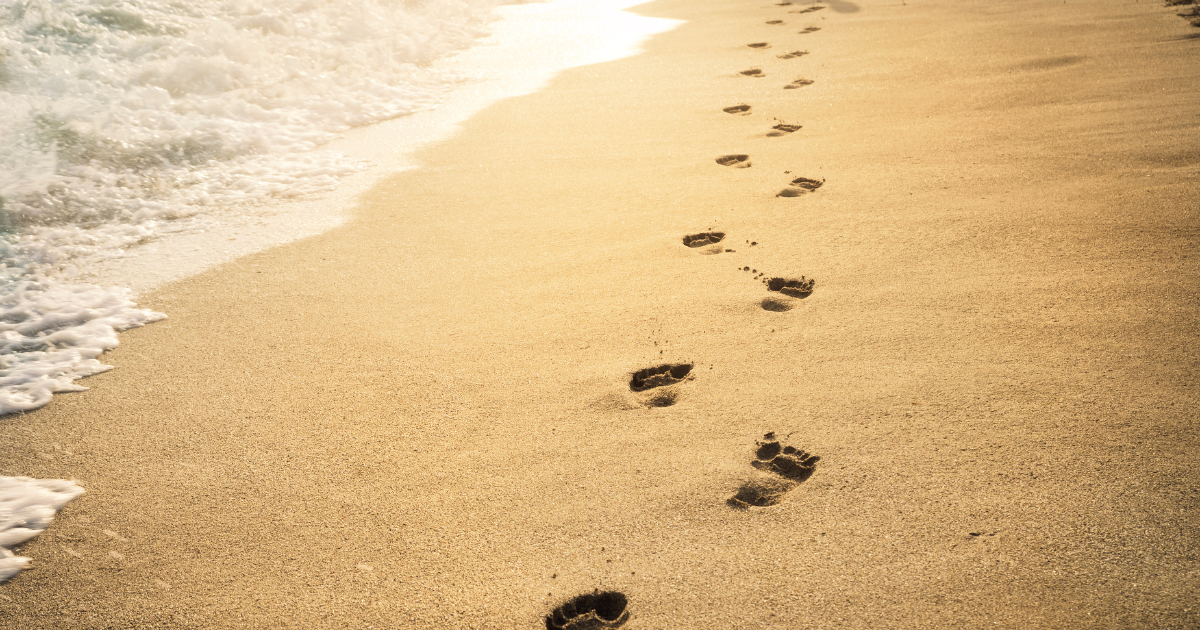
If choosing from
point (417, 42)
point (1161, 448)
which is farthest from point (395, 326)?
point (417, 42)

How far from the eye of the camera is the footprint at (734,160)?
3346 mm

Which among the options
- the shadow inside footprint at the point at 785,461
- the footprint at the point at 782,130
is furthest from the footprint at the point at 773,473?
the footprint at the point at 782,130

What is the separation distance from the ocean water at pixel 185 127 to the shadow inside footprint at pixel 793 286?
6.02 feet

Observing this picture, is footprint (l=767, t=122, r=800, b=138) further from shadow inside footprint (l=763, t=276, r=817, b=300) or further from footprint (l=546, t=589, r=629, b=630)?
footprint (l=546, t=589, r=629, b=630)

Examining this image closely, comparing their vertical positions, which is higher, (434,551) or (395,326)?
(395,326)

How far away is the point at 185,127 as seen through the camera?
419 centimetres

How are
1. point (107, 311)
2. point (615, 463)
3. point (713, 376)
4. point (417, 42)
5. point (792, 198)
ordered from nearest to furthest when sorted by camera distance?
point (615, 463), point (713, 376), point (107, 311), point (792, 198), point (417, 42)

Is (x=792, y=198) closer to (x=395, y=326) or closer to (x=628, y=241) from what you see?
(x=628, y=241)

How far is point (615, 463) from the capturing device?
1772mm

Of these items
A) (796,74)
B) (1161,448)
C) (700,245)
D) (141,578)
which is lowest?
(141,578)

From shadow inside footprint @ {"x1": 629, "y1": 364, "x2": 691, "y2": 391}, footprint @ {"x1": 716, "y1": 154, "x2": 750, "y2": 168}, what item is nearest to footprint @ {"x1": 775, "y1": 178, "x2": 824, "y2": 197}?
footprint @ {"x1": 716, "y1": 154, "x2": 750, "y2": 168}

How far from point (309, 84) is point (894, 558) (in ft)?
15.7

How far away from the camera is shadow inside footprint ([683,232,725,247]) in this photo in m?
2.74

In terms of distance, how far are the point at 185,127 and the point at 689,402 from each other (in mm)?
3582
